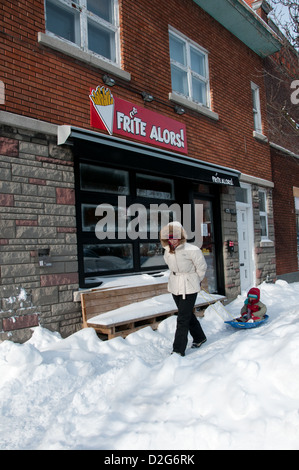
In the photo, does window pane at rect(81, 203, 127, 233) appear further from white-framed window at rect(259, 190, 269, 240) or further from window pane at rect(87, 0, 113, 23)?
white-framed window at rect(259, 190, 269, 240)

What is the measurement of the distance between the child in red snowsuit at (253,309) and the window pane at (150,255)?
2031 millimetres

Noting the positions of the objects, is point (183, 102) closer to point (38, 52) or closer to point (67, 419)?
point (38, 52)

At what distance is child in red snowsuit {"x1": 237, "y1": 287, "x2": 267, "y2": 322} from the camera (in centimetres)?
616

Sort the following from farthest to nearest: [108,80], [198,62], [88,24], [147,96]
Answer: [198,62] < [147,96] < [88,24] < [108,80]

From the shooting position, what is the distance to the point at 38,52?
5.45 m

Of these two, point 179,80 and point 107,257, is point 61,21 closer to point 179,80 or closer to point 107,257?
point 179,80

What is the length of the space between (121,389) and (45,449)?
1.08 m

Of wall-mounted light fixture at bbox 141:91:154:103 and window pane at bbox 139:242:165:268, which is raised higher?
wall-mounted light fixture at bbox 141:91:154:103

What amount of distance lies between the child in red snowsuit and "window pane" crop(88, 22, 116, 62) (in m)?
4.79

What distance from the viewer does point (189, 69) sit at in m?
8.62

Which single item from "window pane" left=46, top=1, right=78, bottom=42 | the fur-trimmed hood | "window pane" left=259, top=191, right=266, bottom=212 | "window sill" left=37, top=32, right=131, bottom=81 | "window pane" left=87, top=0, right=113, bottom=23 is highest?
"window pane" left=87, top=0, right=113, bottom=23

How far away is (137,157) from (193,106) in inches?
107

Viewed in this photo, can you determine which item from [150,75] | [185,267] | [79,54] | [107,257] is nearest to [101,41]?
[79,54]

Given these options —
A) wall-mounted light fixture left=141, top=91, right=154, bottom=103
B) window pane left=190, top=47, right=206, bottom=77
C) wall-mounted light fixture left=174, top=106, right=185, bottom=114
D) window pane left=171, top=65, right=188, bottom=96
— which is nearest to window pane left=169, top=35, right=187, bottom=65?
window pane left=171, top=65, right=188, bottom=96
